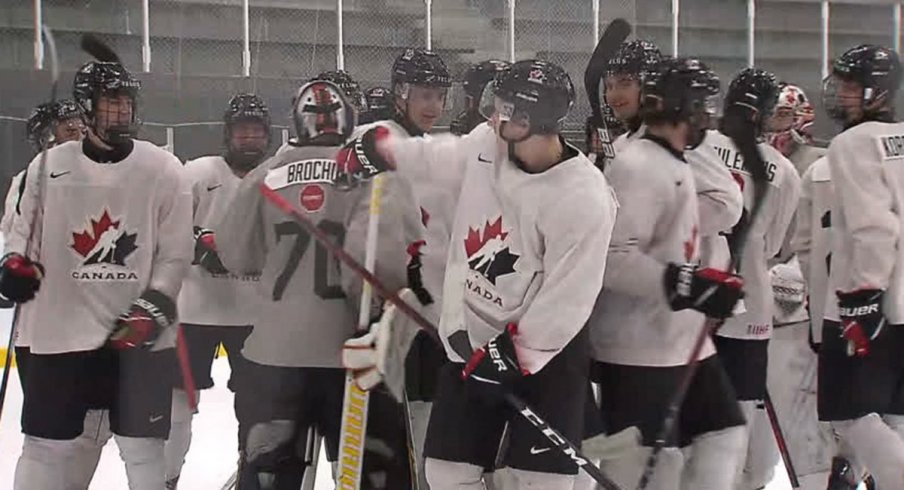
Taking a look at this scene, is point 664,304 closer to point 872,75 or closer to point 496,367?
point 496,367

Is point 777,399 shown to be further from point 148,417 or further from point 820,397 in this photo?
point 148,417

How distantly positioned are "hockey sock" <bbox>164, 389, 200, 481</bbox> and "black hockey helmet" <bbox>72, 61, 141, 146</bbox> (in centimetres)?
56

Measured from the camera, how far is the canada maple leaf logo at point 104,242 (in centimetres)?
220

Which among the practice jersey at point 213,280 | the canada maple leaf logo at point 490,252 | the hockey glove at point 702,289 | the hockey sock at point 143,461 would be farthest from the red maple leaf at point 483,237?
the hockey sock at point 143,461

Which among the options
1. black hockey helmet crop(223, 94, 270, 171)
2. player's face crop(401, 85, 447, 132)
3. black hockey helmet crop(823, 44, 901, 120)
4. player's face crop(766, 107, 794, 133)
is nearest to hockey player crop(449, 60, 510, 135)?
player's face crop(401, 85, 447, 132)

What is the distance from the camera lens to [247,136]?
90.0 inches

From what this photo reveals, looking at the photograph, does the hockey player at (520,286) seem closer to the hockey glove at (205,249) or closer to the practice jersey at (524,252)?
the practice jersey at (524,252)

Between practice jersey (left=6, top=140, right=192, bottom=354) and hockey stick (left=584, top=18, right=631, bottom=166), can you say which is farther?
hockey stick (left=584, top=18, right=631, bottom=166)

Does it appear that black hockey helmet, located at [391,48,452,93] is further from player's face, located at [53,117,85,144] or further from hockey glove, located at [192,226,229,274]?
player's face, located at [53,117,85,144]

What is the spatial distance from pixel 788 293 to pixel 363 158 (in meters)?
1.20

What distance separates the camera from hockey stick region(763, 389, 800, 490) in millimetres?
2645

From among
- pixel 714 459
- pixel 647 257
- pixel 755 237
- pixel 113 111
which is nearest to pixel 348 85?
pixel 113 111

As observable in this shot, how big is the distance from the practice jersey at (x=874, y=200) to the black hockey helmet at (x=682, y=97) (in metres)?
0.36

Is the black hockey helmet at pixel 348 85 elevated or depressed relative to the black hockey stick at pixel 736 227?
elevated
